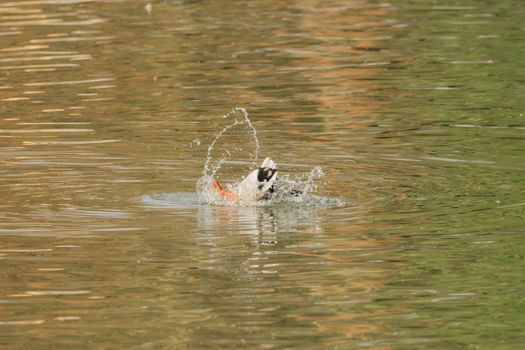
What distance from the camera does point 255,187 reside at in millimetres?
16406

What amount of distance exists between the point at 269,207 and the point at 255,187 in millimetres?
331

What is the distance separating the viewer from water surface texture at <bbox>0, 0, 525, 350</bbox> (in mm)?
12031

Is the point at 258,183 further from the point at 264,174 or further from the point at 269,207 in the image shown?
the point at 269,207

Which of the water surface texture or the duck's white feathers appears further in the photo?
the duck's white feathers

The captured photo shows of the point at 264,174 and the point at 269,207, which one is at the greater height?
the point at 264,174


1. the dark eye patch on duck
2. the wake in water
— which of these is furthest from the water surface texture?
the dark eye patch on duck

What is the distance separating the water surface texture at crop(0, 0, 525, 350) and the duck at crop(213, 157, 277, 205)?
0.19 m

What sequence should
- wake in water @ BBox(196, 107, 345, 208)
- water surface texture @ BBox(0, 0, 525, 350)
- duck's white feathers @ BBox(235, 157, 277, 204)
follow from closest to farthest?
water surface texture @ BBox(0, 0, 525, 350)
duck's white feathers @ BBox(235, 157, 277, 204)
wake in water @ BBox(196, 107, 345, 208)

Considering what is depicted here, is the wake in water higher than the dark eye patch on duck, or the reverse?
the dark eye patch on duck

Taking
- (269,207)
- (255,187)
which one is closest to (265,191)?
(255,187)

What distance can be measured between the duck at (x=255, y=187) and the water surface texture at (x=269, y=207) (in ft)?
0.63

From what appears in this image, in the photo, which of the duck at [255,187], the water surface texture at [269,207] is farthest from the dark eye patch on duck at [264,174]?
the water surface texture at [269,207]

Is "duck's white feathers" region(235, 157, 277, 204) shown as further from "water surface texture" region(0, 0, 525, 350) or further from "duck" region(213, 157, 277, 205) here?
"water surface texture" region(0, 0, 525, 350)

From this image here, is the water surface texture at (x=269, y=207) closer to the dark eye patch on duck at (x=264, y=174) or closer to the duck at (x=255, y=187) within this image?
the duck at (x=255, y=187)
